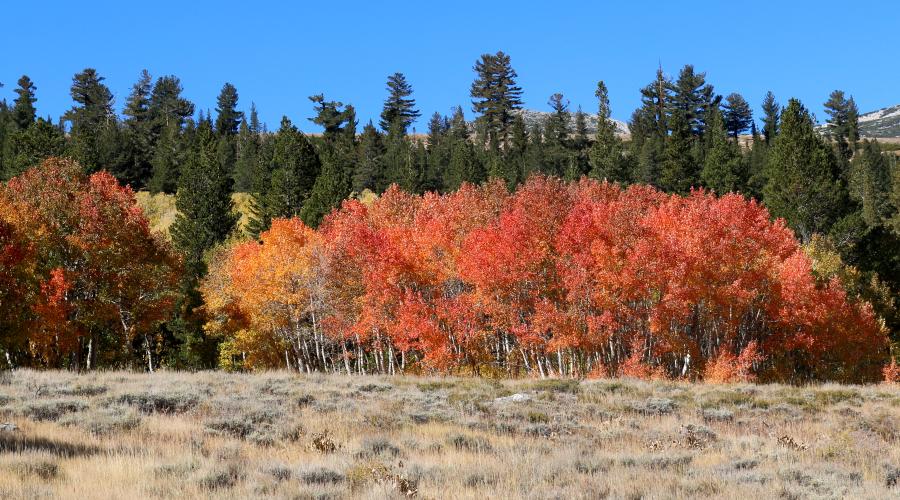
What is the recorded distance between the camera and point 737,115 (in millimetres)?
141875

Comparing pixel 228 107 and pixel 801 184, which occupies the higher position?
pixel 228 107

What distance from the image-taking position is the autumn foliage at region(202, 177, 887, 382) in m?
38.7

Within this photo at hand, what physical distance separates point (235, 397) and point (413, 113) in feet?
369

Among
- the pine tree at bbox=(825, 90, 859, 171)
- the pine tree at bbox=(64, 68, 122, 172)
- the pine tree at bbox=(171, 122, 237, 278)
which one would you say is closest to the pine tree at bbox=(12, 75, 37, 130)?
the pine tree at bbox=(64, 68, 122, 172)

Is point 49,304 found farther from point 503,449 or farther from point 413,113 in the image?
point 413,113

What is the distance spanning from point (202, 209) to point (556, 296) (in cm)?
3880

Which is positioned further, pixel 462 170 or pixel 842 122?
pixel 842 122

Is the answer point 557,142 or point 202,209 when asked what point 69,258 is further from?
point 557,142

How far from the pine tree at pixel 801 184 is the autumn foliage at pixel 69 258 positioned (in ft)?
146

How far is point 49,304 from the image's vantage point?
3675cm

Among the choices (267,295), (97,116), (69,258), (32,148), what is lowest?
(267,295)

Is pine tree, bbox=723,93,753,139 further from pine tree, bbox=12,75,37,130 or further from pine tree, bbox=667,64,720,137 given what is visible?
pine tree, bbox=12,75,37,130

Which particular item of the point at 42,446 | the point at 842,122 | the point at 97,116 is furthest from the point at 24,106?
the point at 842,122

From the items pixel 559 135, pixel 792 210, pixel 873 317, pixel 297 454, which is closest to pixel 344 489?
pixel 297 454
